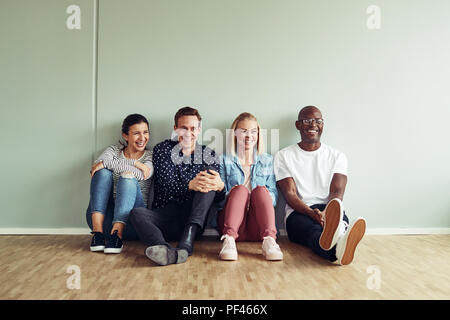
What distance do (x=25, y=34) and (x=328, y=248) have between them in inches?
107

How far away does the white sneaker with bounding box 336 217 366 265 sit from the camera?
2146mm

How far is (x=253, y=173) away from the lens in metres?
2.95

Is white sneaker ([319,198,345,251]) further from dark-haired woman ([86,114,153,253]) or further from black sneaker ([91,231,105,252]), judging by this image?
black sneaker ([91,231,105,252])

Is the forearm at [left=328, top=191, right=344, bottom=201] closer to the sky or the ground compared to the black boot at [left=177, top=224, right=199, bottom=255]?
closer to the sky

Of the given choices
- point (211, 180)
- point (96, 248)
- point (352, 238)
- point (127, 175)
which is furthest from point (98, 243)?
point (352, 238)

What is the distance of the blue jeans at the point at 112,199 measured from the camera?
2.63m

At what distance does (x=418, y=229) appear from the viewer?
325 centimetres

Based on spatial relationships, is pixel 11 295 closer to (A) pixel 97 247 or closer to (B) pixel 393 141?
(A) pixel 97 247

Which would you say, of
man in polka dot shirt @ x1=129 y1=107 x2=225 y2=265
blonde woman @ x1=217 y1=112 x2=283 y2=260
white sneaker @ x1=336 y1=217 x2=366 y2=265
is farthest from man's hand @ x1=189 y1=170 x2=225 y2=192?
white sneaker @ x1=336 y1=217 x2=366 y2=265

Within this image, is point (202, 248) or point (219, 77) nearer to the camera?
point (202, 248)

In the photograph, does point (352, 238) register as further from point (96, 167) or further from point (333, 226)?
point (96, 167)

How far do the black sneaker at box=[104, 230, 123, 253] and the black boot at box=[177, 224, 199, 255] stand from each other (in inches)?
16.1

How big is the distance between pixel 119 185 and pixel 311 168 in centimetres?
143
